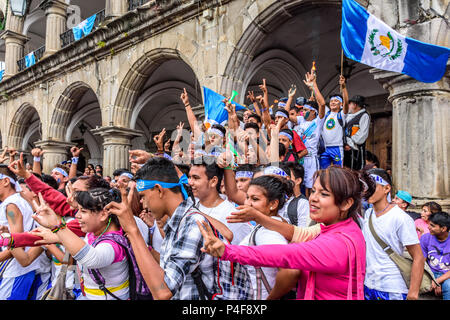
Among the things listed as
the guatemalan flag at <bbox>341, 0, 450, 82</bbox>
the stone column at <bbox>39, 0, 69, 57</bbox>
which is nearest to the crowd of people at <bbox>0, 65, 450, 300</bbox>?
the guatemalan flag at <bbox>341, 0, 450, 82</bbox>

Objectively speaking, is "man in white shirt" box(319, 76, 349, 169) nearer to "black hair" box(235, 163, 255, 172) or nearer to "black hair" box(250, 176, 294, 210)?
"black hair" box(235, 163, 255, 172)

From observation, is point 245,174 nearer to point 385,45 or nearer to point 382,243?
point 382,243

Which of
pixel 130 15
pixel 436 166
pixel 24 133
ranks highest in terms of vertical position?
pixel 130 15

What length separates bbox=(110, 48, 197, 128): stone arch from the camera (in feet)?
30.0

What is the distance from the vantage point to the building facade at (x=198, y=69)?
4.60m

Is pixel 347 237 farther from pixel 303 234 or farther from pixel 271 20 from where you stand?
pixel 271 20

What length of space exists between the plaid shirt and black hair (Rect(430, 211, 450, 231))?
2998 mm

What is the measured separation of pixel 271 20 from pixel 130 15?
Answer: 467 cm

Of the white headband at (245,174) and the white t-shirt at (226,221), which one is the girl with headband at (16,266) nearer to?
the white t-shirt at (226,221)

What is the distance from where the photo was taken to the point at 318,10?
7.39 m

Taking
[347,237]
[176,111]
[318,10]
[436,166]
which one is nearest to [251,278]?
[347,237]

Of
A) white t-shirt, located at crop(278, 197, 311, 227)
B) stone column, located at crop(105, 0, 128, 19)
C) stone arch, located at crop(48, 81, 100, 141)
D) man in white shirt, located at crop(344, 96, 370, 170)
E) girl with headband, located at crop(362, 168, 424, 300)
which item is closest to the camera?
girl with headband, located at crop(362, 168, 424, 300)

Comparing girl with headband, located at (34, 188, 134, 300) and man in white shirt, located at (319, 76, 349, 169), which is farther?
man in white shirt, located at (319, 76, 349, 169)
